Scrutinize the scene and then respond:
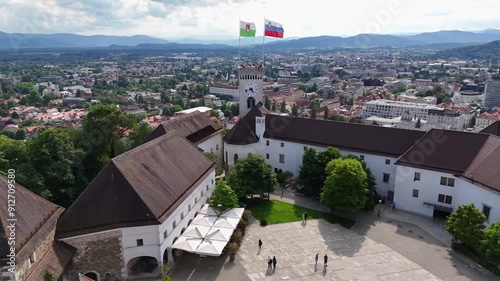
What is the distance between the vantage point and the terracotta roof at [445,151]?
140ft

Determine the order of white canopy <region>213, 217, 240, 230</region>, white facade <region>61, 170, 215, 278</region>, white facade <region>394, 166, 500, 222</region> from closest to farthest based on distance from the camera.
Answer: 1. white facade <region>61, 170, 215, 278</region>
2. white canopy <region>213, 217, 240, 230</region>
3. white facade <region>394, 166, 500, 222</region>

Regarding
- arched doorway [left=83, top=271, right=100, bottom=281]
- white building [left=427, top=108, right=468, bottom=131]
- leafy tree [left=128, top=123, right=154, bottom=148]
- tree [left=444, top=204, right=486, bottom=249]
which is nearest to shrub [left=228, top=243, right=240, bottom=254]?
arched doorway [left=83, top=271, right=100, bottom=281]

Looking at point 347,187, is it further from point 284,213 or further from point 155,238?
point 155,238

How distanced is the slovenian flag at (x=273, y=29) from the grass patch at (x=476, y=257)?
4032 centimetres

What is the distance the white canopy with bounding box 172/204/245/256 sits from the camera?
32875 millimetres

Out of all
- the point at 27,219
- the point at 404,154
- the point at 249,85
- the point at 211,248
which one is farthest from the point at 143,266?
the point at 249,85

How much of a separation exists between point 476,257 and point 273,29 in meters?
43.0

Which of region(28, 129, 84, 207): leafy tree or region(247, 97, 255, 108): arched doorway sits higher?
region(247, 97, 255, 108): arched doorway

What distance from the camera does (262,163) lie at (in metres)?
47.0

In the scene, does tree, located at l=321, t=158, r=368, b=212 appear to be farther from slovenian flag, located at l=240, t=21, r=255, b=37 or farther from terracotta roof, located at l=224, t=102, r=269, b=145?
slovenian flag, located at l=240, t=21, r=255, b=37

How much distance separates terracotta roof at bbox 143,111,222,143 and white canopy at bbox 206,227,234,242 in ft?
65.3

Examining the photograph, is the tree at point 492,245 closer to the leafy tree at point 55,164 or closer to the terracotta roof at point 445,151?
the terracotta roof at point 445,151

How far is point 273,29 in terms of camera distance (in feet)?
204

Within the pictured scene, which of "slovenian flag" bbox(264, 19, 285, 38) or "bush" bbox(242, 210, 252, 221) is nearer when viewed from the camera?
"bush" bbox(242, 210, 252, 221)
